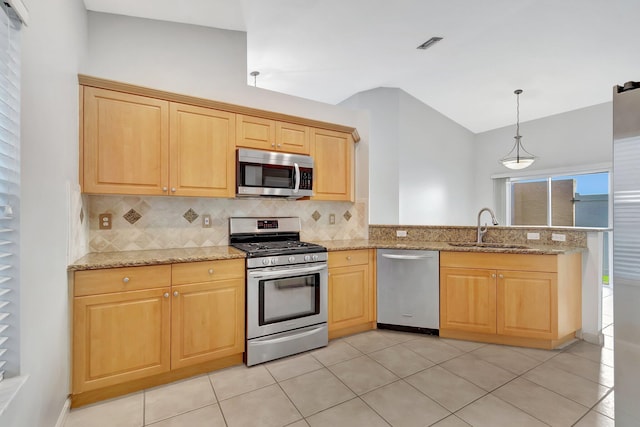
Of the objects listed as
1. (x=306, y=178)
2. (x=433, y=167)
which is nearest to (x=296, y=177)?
(x=306, y=178)

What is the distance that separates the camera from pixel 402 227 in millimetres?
3537

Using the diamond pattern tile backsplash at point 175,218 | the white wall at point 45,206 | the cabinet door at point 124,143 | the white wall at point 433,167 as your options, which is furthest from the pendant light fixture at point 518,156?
the white wall at point 45,206

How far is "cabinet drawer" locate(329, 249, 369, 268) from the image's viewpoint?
2844 mm

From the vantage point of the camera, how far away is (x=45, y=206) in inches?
59.2

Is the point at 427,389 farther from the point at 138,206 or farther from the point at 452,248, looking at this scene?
the point at 138,206

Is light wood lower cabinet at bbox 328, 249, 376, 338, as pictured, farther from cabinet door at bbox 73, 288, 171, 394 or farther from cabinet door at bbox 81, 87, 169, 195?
cabinet door at bbox 81, 87, 169, 195

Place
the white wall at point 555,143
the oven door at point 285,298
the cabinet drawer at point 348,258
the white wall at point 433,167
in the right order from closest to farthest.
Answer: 1. the oven door at point 285,298
2. the cabinet drawer at point 348,258
3. the white wall at point 555,143
4. the white wall at point 433,167

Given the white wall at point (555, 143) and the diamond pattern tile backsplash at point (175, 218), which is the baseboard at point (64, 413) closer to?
the diamond pattern tile backsplash at point (175, 218)

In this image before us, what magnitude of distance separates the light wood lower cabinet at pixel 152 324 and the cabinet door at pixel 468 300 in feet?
6.27

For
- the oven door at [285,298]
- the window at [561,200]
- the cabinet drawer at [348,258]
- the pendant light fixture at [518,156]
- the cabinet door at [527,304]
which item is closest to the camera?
the oven door at [285,298]

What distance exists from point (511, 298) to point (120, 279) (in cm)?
313

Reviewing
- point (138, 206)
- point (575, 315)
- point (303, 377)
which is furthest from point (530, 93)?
point (138, 206)

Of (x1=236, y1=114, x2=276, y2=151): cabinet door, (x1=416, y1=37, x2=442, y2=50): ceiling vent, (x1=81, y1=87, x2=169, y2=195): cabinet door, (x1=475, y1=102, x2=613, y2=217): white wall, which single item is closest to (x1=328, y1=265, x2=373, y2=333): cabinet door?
(x1=236, y1=114, x2=276, y2=151): cabinet door

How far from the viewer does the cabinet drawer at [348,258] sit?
112 inches
